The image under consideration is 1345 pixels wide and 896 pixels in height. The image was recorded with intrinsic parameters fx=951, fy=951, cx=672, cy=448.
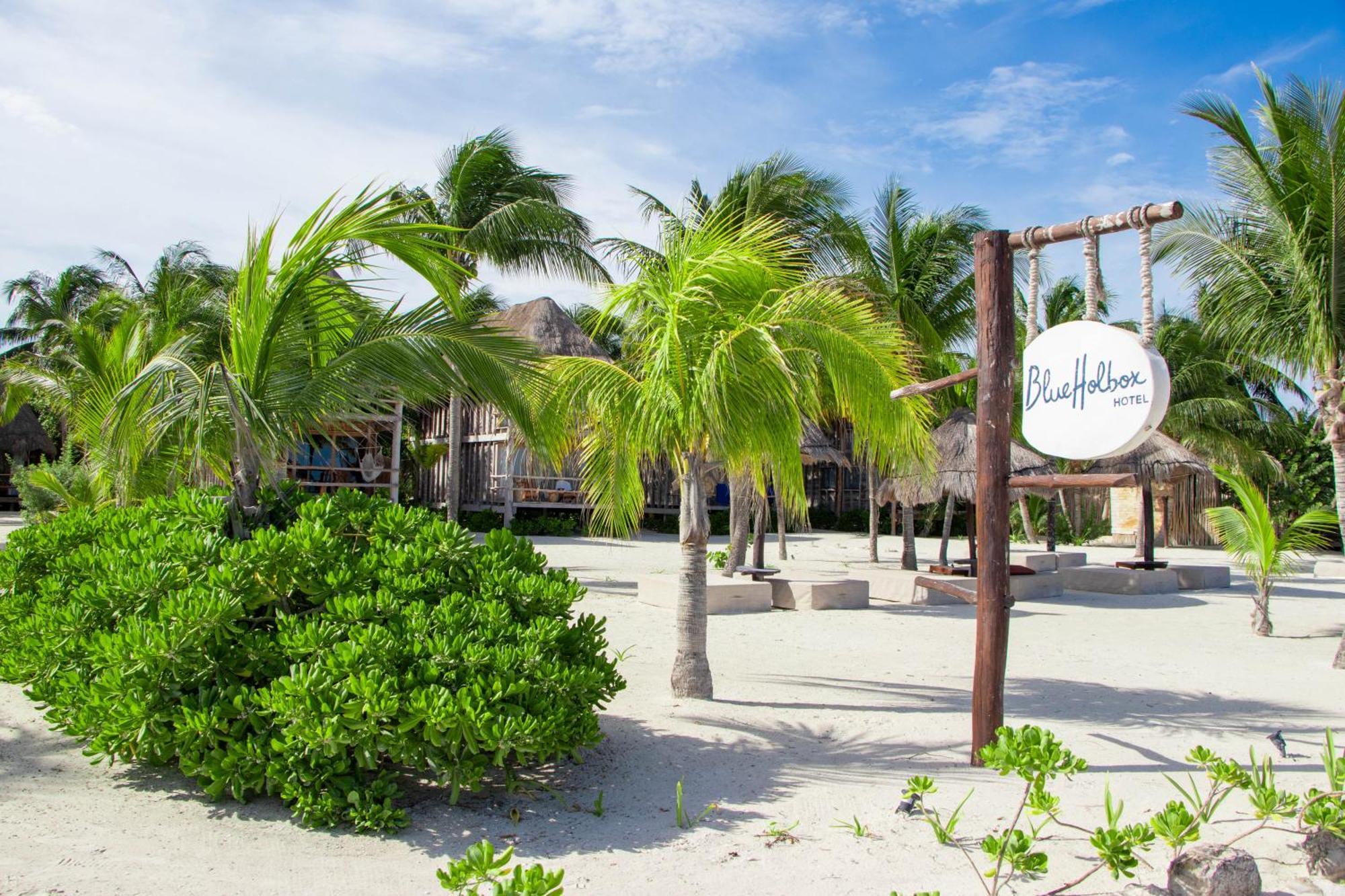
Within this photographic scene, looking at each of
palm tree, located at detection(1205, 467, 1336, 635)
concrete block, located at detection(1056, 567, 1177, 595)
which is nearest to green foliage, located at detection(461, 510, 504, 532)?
concrete block, located at detection(1056, 567, 1177, 595)

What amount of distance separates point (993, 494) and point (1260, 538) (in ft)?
22.2

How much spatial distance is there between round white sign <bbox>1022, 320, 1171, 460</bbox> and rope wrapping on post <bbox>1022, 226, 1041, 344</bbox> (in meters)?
0.22

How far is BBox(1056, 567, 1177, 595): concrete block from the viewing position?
1452 cm

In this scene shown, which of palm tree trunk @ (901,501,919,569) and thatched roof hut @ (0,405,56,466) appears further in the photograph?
thatched roof hut @ (0,405,56,466)

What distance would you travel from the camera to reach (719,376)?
18.4 feet

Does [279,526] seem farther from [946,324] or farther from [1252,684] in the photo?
[946,324]

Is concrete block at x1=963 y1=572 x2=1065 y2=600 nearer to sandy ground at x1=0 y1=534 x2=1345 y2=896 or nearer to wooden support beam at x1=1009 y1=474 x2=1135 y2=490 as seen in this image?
sandy ground at x1=0 y1=534 x2=1345 y2=896

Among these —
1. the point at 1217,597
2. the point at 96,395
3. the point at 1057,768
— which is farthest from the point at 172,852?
the point at 1217,597

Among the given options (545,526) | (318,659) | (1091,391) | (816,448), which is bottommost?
(318,659)

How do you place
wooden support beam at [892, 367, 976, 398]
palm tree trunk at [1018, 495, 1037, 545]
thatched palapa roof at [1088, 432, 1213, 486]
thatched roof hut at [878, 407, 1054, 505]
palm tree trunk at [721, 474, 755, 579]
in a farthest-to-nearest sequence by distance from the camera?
palm tree trunk at [1018, 495, 1037, 545]
thatched palapa roof at [1088, 432, 1213, 486]
thatched roof hut at [878, 407, 1054, 505]
palm tree trunk at [721, 474, 755, 579]
wooden support beam at [892, 367, 976, 398]

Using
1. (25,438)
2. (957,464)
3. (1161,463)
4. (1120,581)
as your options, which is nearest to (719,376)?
(957,464)

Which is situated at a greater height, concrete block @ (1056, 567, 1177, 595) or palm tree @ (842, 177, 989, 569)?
palm tree @ (842, 177, 989, 569)

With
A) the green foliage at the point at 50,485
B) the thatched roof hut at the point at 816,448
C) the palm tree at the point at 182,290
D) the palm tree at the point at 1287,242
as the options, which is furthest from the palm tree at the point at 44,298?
the palm tree at the point at 1287,242

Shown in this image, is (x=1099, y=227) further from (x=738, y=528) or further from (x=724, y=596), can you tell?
(x=738, y=528)
